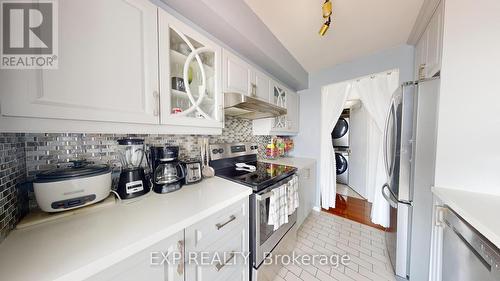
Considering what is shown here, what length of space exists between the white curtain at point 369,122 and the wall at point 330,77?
78 mm

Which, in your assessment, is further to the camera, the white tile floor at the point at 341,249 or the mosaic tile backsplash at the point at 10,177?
the white tile floor at the point at 341,249

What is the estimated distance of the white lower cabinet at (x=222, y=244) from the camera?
737 millimetres

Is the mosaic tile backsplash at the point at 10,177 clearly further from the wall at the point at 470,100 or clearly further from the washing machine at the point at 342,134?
the washing machine at the point at 342,134

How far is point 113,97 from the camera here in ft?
2.31

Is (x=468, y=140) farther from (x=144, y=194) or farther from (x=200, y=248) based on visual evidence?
(x=144, y=194)

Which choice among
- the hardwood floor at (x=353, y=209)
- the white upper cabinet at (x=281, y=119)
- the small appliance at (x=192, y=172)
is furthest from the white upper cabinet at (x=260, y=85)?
the hardwood floor at (x=353, y=209)

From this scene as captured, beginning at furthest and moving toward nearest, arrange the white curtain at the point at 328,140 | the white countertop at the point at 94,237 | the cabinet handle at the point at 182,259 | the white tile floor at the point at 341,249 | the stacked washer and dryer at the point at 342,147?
the stacked washer and dryer at the point at 342,147
the white curtain at the point at 328,140
the white tile floor at the point at 341,249
the cabinet handle at the point at 182,259
the white countertop at the point at 94,237

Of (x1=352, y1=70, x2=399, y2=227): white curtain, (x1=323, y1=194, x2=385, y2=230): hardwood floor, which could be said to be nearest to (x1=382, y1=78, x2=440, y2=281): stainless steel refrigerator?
(x1=352, y1=70, x2=399, y2=227): white curtain

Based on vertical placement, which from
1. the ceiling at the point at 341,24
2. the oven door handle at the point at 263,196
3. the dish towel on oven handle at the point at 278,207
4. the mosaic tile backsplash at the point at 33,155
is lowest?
the dish towel on oven handle at the point at 278,207

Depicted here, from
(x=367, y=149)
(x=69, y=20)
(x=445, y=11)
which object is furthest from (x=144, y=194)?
(x=367, y=149)

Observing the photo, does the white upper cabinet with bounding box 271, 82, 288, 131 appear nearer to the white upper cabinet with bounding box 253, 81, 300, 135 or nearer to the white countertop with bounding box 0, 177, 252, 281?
the white upper cabinet with bounding box 253, 81, 300, 135

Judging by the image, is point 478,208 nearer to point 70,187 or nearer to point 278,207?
point 278,207

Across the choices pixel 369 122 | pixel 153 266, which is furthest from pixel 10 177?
pixel 369 122

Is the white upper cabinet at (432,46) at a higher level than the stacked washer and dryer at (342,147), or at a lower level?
higher
